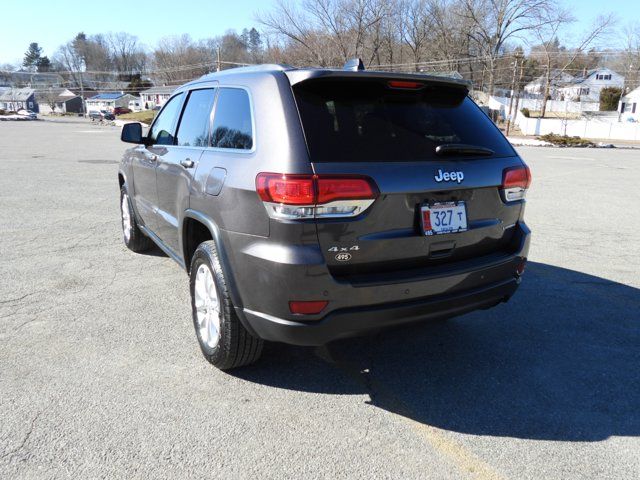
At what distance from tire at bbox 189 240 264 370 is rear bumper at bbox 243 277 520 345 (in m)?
0.24

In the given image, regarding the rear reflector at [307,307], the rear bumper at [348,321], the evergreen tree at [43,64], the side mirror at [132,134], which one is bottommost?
the rear bumper at [348,321]

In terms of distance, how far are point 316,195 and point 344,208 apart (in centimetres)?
16

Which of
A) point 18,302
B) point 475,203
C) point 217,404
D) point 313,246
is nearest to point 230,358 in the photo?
point 217,404

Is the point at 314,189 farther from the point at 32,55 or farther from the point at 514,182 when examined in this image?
the point at 32,55

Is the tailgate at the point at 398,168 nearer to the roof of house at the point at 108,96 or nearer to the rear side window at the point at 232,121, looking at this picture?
the rear side window at the point at 232,121

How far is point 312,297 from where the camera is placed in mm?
2562

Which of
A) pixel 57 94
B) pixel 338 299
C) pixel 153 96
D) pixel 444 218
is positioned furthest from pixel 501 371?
pixel 57 94

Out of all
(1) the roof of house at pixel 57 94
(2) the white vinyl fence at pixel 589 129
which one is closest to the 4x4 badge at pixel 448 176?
(2) the white vinyl fence at pixel 589 129

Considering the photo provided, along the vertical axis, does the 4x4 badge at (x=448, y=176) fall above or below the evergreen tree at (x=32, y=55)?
below

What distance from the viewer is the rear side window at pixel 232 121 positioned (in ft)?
9.78

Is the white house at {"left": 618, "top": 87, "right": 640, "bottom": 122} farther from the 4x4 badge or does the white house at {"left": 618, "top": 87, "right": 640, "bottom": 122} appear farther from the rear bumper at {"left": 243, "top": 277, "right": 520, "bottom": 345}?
the rear bumper at {"left": 243, "top": 277, "right": 520, "bottom": 345}

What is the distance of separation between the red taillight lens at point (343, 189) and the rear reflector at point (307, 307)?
519 mm

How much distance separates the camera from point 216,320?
3203mm

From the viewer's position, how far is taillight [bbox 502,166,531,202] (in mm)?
3148
